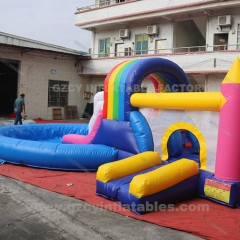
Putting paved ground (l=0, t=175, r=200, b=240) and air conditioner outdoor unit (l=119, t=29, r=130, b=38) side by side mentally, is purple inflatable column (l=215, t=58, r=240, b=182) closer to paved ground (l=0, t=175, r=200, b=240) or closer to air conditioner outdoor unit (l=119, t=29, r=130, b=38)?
paved ground (l=0, t=175, r=200, b=240)

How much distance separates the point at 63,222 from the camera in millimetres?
4266

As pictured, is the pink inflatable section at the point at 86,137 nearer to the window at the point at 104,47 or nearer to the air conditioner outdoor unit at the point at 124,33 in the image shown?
the air conditioner outdoor unit at the point at 124,33

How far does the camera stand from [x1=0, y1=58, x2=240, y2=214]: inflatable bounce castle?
16.3 ft

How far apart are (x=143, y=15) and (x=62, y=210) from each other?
14.6 metres

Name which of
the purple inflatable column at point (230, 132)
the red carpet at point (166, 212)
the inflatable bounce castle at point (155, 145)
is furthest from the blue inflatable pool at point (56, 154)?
the purple inflatable column at point (230, 132)

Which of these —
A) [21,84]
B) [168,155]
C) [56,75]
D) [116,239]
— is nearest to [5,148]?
[168,155]

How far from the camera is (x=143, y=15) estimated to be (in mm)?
17328

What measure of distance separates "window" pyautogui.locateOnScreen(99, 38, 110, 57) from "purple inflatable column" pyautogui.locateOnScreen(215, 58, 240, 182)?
15898 millimetres

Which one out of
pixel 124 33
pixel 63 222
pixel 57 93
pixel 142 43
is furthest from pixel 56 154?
pixel 124 33

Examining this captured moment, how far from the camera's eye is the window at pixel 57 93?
18.6 meters

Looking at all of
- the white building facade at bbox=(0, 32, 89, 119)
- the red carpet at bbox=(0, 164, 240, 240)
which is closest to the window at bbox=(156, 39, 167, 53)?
the white building facade at bbox=(0, 32, 89, 119)

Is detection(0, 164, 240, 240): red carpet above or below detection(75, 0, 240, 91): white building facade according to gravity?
below

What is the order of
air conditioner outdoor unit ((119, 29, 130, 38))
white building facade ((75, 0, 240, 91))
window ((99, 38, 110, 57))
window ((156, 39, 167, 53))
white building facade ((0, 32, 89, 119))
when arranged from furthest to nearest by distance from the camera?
window ((99, 38, 110, 57)) → air conditioner outdoor unit ((119, 29, 130, 38)) → window ((156, 39, 167, 53)) → white building facade ((0, 32, 89, 119)) → white building facade ((75, 0, 240, 91))

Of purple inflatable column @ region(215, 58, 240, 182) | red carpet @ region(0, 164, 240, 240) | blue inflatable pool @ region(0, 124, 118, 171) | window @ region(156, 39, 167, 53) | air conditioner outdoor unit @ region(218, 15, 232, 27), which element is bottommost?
red carpet @ region(0, 164, 240, 240)
